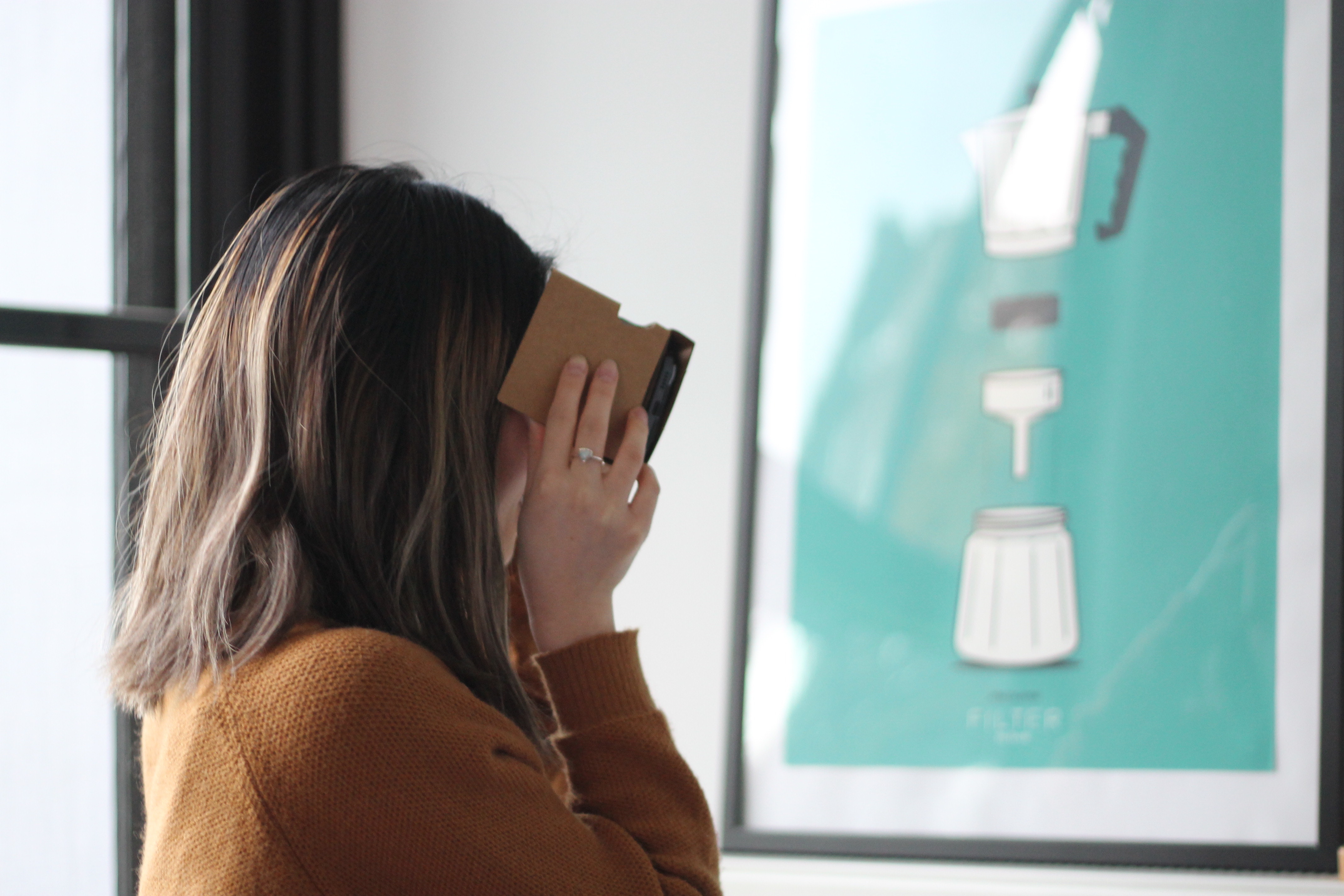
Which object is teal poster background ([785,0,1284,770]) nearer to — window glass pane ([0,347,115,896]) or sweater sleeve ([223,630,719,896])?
sweater sleeve ([223,630,719,896])

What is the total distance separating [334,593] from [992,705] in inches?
32.9

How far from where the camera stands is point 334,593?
80cm

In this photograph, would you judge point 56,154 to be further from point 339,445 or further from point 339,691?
point 339,691

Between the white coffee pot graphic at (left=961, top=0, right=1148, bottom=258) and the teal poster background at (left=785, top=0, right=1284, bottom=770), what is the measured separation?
0.5 inches

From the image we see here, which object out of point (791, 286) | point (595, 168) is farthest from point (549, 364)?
point (595, 168)

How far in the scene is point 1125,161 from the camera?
4.33ft

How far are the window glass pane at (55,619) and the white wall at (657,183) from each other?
57 centimetres

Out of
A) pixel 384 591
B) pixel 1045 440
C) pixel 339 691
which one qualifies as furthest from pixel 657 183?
pixel 339 691

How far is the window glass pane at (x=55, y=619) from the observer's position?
1479 mm

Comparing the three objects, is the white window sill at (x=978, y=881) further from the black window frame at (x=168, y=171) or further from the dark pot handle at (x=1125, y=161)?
the black window frame at (x=168, y=171)

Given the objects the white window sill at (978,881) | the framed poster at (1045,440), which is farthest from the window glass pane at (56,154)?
the white window sill at (978,881)

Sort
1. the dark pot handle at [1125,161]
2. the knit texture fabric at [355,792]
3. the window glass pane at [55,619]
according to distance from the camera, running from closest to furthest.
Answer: the knit texture fabric at [355,792] < the dark pot handle at [1125,161] < the window glass pane at [55,619]

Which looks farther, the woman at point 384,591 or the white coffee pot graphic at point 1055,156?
the white coffee pot graphic at point 1055,156

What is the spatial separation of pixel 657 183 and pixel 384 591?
3.00 feet
